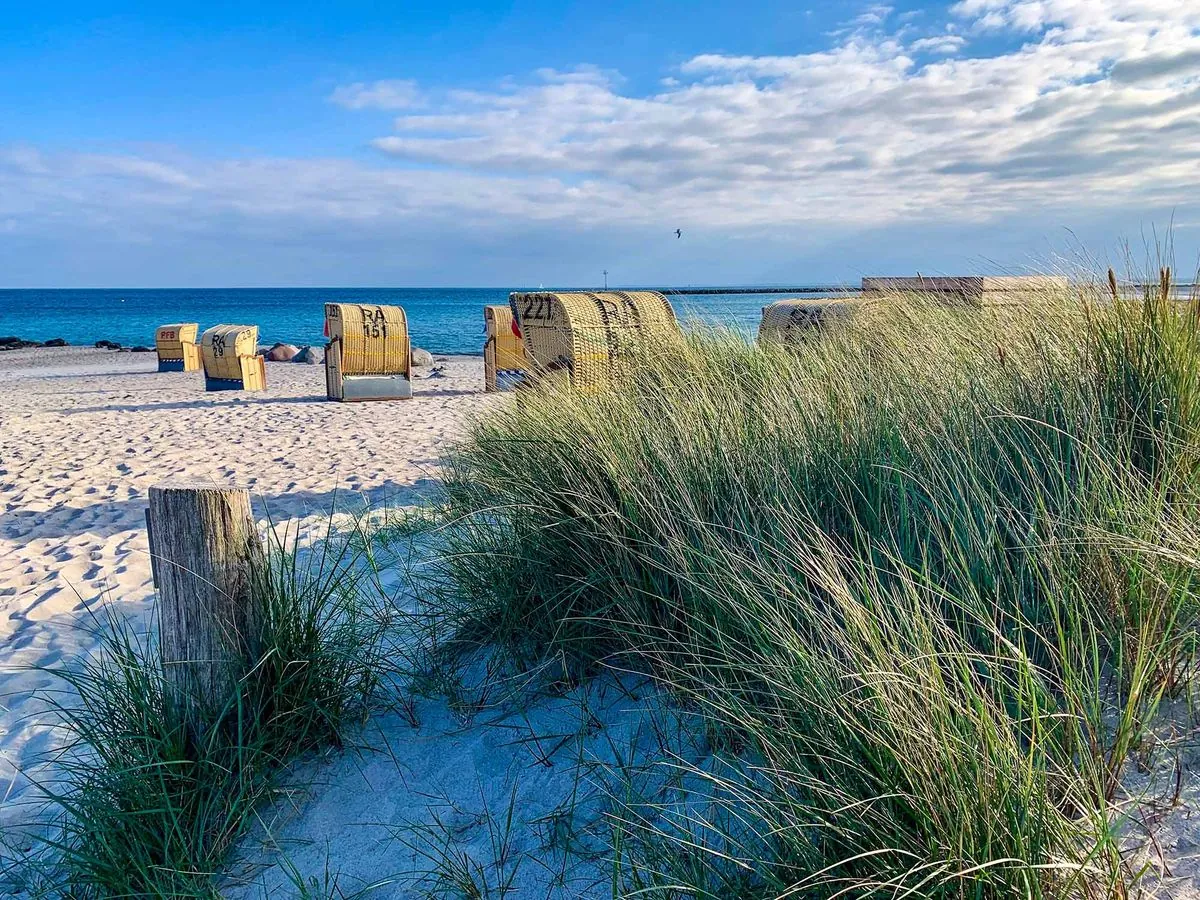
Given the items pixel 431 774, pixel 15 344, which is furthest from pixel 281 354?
pixel 431 774

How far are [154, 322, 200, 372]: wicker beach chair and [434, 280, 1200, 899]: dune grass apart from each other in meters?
17.3

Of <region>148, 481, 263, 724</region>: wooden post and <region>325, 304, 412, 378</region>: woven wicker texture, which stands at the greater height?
<region>325, 304, 412, 378</region>: woven wicker texture

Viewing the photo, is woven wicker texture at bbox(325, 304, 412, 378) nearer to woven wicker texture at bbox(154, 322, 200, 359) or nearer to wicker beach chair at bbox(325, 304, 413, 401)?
wicker beach chair at bbox(325, 304, 413, 401)

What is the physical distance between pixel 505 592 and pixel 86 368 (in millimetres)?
22887

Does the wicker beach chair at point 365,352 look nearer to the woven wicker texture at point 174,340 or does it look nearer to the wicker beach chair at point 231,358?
the wicker beach chair at point 231,358

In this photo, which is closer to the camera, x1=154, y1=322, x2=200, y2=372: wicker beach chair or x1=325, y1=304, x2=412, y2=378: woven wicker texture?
x1=325, y1=304, x2=412, y2=378: woven wicker texture

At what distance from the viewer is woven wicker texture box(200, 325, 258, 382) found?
540 inches

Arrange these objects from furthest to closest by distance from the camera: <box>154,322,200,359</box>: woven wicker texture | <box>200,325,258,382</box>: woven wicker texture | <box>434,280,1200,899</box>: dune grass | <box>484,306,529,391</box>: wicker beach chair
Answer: <box>154,322,200,359</box>: woven wicker texture → <box>200,325,258,382</box>: woven wicker texture → <box>484,306,529,391</box>: wicker beach chair → <box>434,280,1200,899</box>: dune grass

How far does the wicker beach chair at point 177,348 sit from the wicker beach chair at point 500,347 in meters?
9.06

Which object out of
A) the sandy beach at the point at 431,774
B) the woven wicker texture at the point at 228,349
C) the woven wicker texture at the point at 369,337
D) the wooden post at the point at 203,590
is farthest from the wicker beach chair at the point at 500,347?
the wooden post at the point at 203,590

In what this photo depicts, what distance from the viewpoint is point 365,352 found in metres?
12.3

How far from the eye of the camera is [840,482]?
2705mm

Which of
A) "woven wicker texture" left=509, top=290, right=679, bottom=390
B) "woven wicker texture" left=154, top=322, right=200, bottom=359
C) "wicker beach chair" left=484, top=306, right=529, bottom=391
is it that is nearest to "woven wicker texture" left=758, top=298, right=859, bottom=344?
"woven wicker texture" left=509, top=290, right=679, bottom=390

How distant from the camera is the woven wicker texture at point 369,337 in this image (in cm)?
1200
